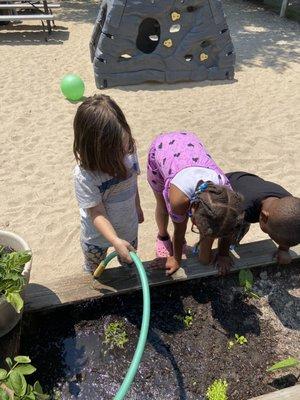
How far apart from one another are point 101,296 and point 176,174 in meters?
0.79

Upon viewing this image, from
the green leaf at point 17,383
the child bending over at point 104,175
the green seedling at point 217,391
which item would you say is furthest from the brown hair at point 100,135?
the green seedling at point 217,391

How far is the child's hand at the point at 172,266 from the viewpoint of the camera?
2.21 m

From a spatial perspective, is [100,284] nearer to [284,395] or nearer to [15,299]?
[15,299]

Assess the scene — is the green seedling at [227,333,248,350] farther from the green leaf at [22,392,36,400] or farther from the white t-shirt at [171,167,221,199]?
the green leaf at [22,392,36,400]

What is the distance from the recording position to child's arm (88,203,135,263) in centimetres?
172

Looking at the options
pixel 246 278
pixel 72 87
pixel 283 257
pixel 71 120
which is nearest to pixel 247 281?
pixel 246 278

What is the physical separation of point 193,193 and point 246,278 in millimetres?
728

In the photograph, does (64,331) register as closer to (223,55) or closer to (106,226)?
(106,226)

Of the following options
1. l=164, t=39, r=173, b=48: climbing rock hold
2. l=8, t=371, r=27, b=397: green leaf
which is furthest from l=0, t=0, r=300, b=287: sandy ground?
l=8, t=371, r=27, b=397: green leaf

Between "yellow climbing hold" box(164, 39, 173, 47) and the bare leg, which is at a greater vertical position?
"yellow climbing hold" box(164, 39, 173, 47)

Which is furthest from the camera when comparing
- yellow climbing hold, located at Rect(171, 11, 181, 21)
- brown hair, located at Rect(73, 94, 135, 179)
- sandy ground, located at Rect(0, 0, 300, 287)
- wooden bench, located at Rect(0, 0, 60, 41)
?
wooden bench, located at Rect(0, 0, 60, 41)

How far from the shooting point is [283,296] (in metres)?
2.33

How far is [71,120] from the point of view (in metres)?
5.17

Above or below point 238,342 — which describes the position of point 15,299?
above
